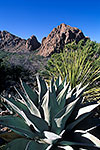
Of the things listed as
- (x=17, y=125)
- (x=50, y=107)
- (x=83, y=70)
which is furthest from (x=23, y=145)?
(x=83, y=70)

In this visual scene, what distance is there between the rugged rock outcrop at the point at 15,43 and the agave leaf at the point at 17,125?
23.4m

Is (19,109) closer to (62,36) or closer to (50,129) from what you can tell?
(50,129)

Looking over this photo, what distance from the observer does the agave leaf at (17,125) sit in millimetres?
1102

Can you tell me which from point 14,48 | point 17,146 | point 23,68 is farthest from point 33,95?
point 14,48

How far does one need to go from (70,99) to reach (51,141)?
585 millimetres

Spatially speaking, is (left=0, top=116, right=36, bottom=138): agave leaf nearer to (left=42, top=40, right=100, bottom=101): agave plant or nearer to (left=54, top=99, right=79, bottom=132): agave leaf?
(left=54, top=99, right=79, bottom=132): agave leaf

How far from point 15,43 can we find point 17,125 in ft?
90.4

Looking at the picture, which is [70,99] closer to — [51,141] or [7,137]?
[51,141]

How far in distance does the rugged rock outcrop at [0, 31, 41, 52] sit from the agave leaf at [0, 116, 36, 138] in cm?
2342

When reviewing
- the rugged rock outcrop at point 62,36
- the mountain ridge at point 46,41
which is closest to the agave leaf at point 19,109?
the mountain ridge at point 46,41

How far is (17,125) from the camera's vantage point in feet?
4.10

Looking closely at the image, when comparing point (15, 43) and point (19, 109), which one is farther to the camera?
point (15, 43)

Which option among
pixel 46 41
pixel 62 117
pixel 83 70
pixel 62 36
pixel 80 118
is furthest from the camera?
pixel 46 41

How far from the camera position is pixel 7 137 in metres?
1.29
